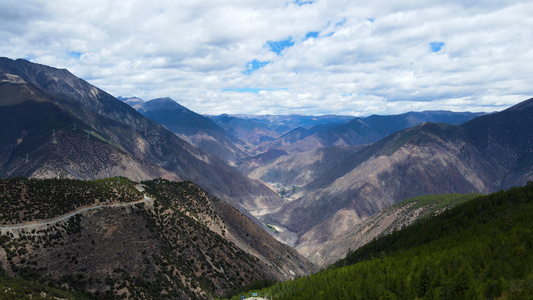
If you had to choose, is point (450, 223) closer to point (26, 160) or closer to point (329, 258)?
point (329, 258)

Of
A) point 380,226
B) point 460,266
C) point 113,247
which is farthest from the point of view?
point 380,226

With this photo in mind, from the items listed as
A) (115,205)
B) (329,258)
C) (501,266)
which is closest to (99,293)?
A: (115,205)

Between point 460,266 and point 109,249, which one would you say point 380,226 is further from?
point 109,249

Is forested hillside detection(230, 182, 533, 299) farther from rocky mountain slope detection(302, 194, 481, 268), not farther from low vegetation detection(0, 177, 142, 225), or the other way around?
rocky mountain slope detection(302, 194, 481, 268)

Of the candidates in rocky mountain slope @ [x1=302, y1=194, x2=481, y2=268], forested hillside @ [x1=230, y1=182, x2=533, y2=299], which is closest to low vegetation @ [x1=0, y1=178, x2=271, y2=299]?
forested hillside @ [x1=230, y1=182, x2=533, y2=299]

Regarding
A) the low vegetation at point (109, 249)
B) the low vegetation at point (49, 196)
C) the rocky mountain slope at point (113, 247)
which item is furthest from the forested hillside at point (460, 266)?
the low vegetation at point (49, 196)

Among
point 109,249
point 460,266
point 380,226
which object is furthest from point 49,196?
point 380,226
